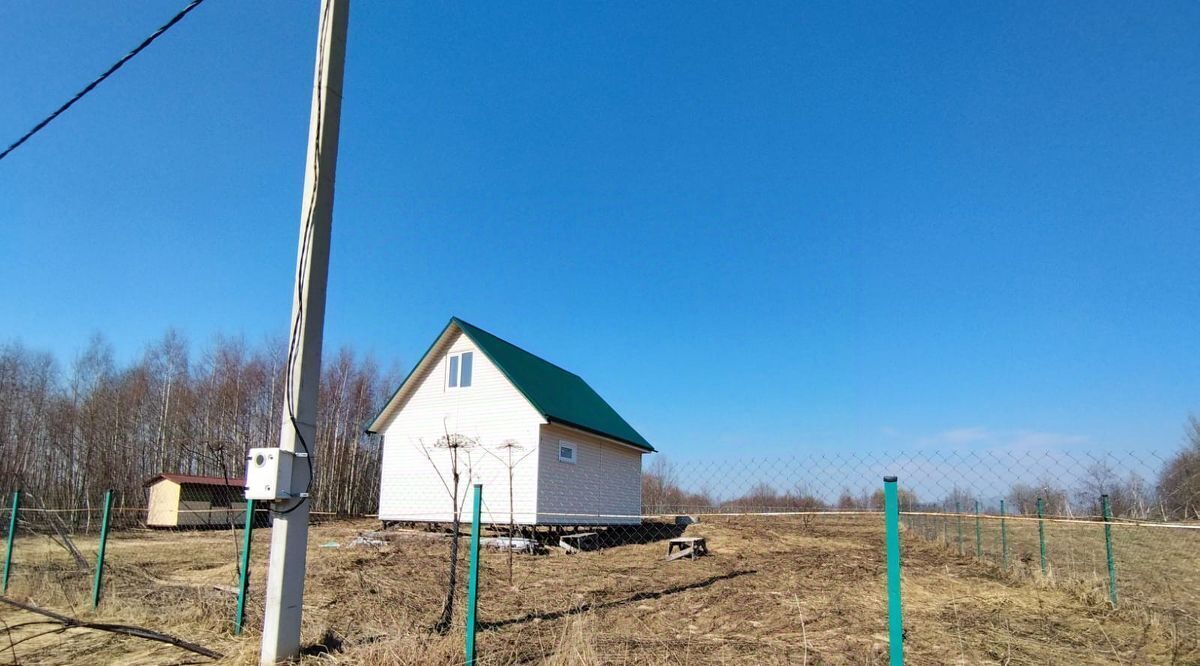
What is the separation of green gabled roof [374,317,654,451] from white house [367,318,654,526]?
0.05m

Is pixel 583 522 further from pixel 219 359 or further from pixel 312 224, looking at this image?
pixel 219 359

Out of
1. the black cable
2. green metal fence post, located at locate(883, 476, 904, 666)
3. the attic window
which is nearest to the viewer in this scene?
green metal fence post, located at locate(883, 476, 904, 666)

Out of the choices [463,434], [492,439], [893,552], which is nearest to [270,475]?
[893,552]

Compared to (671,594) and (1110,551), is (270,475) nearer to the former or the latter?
(671,594)

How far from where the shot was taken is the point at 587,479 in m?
18.7

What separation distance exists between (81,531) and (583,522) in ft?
55.1

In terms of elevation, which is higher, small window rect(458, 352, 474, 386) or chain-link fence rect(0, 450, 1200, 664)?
small window rect(458, 352, 474, 386)

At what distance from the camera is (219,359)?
116 feet

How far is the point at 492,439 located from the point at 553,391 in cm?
285

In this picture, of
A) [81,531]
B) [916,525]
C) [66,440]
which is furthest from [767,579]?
[66,440]

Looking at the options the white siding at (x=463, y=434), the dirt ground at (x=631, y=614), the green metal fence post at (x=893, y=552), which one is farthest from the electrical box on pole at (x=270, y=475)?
the white siding at (x=463, y=434)

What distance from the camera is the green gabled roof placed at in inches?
675

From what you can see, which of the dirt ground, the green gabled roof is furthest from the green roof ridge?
the dirt ground

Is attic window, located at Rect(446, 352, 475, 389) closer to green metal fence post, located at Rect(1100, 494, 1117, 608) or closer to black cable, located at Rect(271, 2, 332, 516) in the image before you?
black cable, located at Rect(271, 2, 332, 516)
